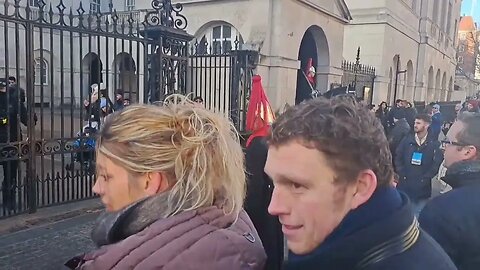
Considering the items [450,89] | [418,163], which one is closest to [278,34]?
[418,163]

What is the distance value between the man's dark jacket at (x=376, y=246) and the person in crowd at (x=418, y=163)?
4.85 m

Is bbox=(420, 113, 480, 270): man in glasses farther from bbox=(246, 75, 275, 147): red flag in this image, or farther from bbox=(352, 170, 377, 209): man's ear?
bbox=(246, 75, 275, 147): red flag

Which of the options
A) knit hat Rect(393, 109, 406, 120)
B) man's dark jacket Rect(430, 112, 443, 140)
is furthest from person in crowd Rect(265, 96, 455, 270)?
knit hat Rect(393, 109, 406, 120)

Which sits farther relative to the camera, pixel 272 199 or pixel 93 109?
pixel 93 109

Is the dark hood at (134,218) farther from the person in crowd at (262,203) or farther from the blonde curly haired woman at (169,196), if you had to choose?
the person in crowd at (262,203)

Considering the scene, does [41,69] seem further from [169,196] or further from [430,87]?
[430,87]

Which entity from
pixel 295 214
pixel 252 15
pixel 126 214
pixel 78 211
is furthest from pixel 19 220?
pixel 252 15

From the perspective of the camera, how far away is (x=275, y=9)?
41.6 feet

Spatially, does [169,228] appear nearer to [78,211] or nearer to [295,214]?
[295,214]

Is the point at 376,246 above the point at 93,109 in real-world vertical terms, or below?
above

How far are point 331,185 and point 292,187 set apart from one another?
4.8 inches

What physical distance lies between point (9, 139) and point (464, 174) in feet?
18.5

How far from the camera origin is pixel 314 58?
52.3 feet

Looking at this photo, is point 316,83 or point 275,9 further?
point 316,83
